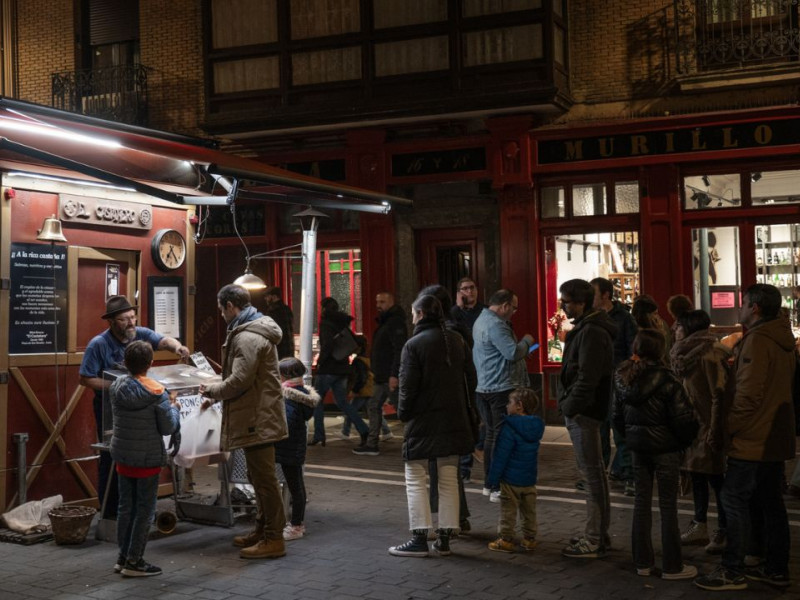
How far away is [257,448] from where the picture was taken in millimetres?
7441

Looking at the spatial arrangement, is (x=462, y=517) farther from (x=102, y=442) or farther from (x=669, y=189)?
(x=669, y=189)

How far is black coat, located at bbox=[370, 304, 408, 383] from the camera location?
40.7 feet

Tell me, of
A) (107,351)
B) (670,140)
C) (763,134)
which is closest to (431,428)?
(107,351)

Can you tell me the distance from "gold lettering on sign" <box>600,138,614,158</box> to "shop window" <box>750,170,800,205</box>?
2.05 meters

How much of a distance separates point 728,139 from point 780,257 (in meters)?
1.87

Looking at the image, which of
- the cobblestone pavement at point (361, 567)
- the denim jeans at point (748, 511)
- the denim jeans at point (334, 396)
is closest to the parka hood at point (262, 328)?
the cobblestone pavement at point (361, 567)

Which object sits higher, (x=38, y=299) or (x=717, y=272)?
(x=717, y=272)

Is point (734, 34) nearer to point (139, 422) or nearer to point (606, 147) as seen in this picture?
point (606, 147)

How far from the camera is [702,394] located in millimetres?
7449

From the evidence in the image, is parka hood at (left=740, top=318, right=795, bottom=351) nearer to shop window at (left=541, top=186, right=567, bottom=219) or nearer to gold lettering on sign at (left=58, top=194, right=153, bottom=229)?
gold lettering on sign at (left=58, top=194, right=153, bottom=229)

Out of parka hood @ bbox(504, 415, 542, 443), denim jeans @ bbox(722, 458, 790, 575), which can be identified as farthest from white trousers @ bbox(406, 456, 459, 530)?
denim jeans @ bbox(722, 458, 790, 575)

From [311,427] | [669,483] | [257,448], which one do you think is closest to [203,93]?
[311,427]

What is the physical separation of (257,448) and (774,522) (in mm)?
3718

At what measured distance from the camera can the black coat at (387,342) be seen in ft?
40.7
